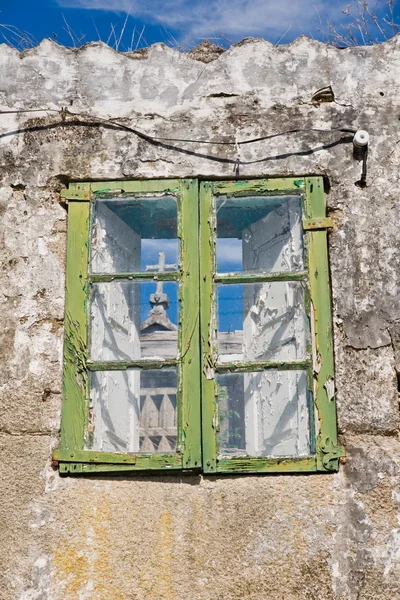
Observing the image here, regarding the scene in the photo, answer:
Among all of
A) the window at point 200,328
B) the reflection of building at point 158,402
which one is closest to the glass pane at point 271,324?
the window at point 200,328

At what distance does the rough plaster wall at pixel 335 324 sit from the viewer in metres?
2.68

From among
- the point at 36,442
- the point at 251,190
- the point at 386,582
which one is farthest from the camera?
the point at 251,190

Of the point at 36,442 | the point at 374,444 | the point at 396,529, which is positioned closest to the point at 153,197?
the point at 36,442

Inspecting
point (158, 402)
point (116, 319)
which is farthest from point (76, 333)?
point (158, 402)

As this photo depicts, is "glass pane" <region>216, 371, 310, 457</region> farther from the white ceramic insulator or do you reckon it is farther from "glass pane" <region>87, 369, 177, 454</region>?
the white ceramic insulator

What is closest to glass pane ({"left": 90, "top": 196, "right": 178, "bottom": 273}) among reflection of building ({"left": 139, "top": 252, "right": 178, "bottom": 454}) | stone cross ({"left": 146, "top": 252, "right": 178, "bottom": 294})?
stone cross ({"left": 146, "top": 252, "right": 178, "bottom": 294})

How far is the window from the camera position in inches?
111

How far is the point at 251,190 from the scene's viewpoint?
10.1 ft

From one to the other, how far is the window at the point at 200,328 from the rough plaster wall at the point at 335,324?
69mm

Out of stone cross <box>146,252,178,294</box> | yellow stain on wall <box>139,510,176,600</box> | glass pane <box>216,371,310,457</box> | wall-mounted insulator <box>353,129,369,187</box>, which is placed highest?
wall-mounted insulator <box>353,129,369,187</box>

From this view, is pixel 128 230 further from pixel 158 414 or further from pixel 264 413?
pixel 158 414

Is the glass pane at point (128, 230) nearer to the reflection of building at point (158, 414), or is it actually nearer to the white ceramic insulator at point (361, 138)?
the white ceramic insulator at point (361, 138)

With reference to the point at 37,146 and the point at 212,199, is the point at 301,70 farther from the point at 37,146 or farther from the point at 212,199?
the point at 37,146

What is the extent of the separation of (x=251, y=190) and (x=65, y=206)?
2.54 feet
